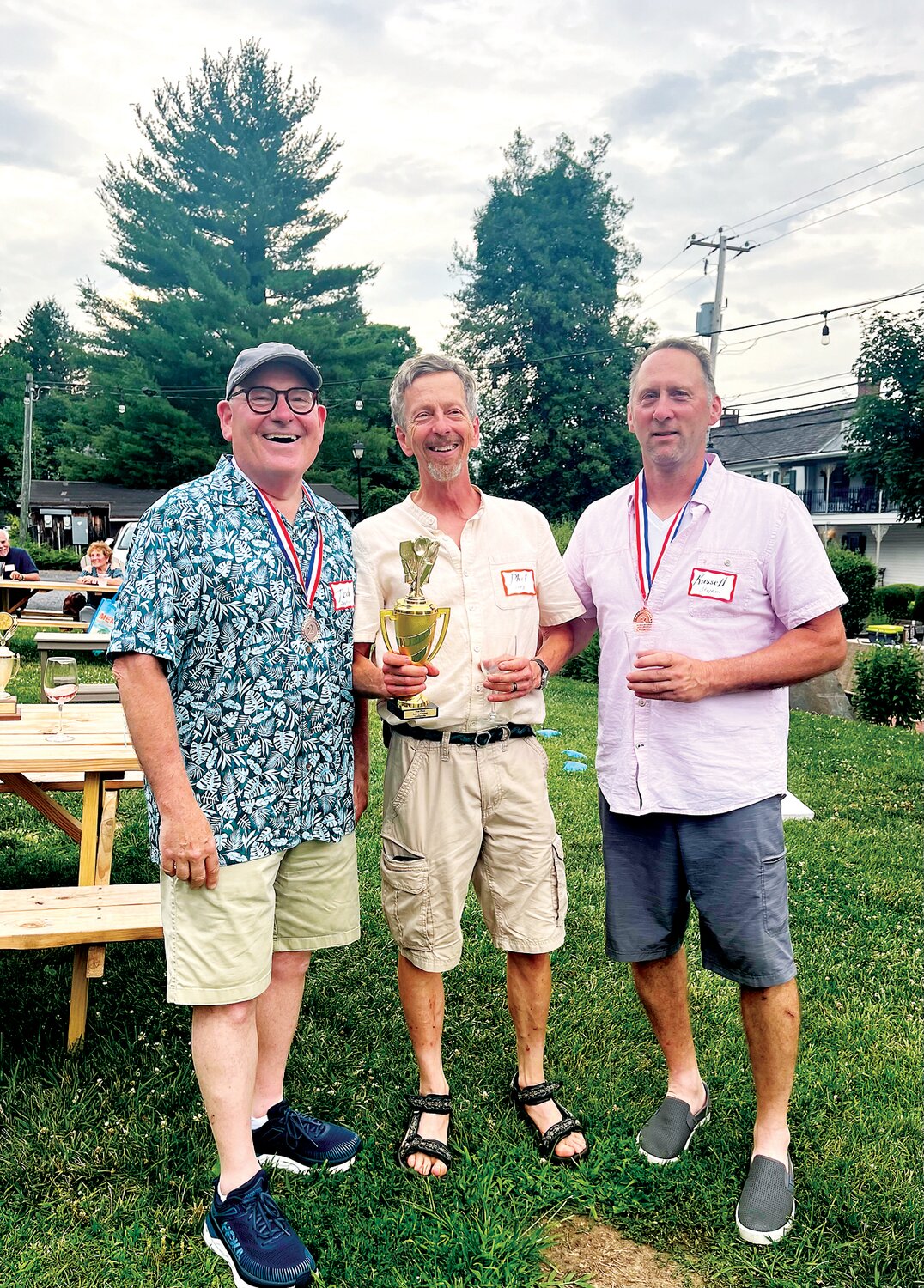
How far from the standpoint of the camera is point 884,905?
475cm

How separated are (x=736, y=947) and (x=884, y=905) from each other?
2.73 m

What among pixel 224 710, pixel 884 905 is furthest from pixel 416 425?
pixel 884 905

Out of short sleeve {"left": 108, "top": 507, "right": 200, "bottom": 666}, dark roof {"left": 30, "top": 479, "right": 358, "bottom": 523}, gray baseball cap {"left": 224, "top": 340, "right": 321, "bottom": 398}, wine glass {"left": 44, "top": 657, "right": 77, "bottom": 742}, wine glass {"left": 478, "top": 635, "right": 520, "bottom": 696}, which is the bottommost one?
wine glass {"left": 44, "top": 657, "right": 77, "bottom": 742}

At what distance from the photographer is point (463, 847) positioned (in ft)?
8.84

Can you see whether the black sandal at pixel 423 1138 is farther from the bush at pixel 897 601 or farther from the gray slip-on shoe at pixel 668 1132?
the bush at pixel 897 601

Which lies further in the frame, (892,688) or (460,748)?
(892,688)

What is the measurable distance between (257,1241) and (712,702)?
1.80 m

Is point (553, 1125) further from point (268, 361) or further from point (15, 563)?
point (15, 563)

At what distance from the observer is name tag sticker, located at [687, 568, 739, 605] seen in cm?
250

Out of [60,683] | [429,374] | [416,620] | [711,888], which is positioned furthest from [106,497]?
[711,888]

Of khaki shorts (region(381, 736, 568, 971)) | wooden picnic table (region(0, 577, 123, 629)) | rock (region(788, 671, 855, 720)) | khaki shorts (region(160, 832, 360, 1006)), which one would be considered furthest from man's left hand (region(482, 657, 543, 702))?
rock (region(788, 671, 855, 720))

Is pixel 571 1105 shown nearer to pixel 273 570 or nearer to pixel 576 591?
Result: pixel 576 591

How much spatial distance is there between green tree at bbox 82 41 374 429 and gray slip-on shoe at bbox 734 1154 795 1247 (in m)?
27.0

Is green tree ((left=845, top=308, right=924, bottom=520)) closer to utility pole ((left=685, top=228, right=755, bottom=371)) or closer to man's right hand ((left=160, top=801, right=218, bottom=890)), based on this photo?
utility pole ((left=685, top=228, right=755, bottom=371))
